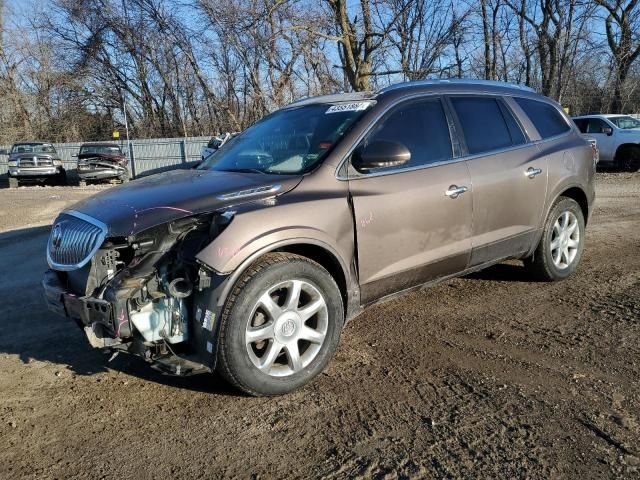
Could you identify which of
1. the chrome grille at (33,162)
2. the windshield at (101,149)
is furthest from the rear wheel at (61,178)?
the windshield at (101,149)

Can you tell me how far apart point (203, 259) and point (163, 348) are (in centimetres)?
62

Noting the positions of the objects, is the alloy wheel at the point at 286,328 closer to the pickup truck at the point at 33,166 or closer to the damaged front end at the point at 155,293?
the damaged front end at the point at 155,293

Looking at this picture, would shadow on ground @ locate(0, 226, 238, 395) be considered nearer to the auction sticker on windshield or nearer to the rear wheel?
the auction sticker on windshield

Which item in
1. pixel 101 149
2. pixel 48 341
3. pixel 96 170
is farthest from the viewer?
pixel 101 149

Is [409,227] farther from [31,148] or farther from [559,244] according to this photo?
[31,148]

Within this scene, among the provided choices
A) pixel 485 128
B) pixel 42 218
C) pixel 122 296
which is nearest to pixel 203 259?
pixel 122 296

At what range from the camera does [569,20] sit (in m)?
27.1

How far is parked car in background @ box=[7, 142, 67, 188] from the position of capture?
71.6ft

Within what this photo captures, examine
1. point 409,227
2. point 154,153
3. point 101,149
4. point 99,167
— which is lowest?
point 409,227

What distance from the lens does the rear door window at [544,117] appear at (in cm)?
→ 508

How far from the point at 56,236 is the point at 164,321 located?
3.60ft

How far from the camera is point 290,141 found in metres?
4.11

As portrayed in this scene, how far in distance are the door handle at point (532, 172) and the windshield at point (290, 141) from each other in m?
1.68

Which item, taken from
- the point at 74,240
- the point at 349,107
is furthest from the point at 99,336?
the point at 349,107
